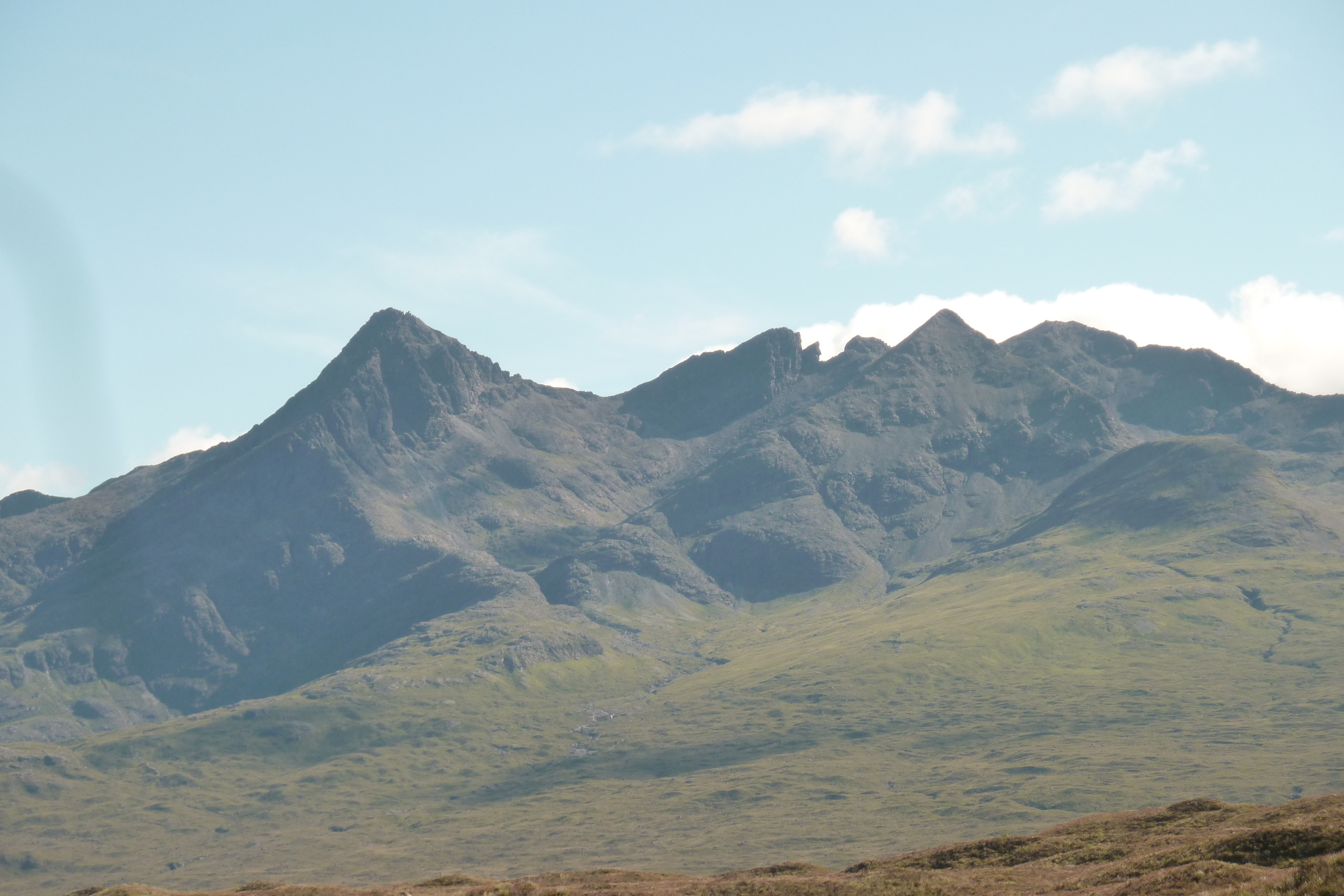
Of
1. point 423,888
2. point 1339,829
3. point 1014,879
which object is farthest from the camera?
point 423,888

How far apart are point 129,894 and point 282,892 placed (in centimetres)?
1220

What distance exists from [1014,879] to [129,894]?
6858 centimetres

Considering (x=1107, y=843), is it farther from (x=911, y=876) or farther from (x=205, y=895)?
(x=205, y=895)

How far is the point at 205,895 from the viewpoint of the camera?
11019cm

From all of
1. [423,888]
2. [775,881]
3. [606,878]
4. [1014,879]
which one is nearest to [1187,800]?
[1014,879]

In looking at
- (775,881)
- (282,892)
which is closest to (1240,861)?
(775,881)

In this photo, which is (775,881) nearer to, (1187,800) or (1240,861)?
(1240,861)

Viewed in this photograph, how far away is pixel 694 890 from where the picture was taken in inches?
3073

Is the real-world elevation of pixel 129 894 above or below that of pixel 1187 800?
above

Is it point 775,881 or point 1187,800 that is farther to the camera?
point 1187,800

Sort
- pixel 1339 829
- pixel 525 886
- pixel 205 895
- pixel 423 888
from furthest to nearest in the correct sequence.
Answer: pixel 205 895 < pixel 423 888 < pixel 525 886 < pixel 1339 829

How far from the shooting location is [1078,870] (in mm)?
75000

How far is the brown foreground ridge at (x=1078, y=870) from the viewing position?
5994 cm

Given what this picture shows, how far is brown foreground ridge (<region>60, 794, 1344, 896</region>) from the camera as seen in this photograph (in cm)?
5994
